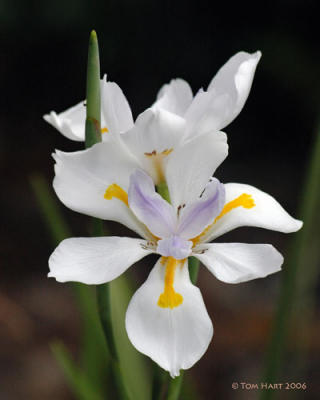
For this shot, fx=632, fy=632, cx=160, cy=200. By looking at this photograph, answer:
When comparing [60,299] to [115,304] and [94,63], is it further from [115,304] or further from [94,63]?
[94,63]

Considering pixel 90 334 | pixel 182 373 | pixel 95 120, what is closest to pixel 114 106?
pixel 95 120

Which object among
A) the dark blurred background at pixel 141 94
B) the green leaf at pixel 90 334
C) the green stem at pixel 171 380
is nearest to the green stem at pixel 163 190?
the green stem at pixel 171 380

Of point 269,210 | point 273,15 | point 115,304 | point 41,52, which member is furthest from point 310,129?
point 269,210

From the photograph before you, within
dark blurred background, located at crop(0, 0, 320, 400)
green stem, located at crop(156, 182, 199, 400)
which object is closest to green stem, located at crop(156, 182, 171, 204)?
green stem, located at crop(156, 182, 199, 400)

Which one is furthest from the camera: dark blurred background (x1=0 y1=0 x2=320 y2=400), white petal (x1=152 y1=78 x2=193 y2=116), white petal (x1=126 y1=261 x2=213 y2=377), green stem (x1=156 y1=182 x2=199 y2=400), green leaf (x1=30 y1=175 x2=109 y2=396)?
dark blurred background (x1=0 y1=0 x2=320 y2=400)

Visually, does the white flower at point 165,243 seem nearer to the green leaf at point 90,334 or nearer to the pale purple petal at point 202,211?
the pale purple petal at point 202,211

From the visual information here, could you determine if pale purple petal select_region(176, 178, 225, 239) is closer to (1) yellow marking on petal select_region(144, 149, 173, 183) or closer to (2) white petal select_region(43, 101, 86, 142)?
(1) yellow marking on petal select_region(144, 149, 173, 183)

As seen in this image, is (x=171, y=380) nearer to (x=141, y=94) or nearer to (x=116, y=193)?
(x=116, y=193)
